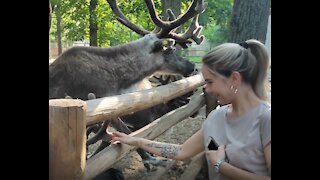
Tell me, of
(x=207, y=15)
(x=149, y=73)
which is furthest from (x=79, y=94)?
(x=207, y=15)

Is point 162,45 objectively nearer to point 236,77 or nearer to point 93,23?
point 236,77

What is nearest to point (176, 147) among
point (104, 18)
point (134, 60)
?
point (134, 60)

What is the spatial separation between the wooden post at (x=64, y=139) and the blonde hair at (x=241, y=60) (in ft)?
2.58

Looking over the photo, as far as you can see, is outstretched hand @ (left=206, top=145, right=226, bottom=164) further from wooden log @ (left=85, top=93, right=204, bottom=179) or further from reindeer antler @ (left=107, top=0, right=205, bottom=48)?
reindeer antler @ (left=107, top=0, right=205, bottom=48)

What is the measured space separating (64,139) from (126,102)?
4.01 feet

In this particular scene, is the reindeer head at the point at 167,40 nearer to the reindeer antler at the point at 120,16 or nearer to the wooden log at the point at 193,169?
the reindeer antler at the point at 120,16

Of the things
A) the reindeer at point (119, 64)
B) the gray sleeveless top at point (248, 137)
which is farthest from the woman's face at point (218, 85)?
the reindeer at point (119, 64)

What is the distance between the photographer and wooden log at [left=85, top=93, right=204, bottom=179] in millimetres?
2697

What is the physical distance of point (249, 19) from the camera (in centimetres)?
633

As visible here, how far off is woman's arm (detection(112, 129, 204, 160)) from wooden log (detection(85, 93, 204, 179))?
0.70ft

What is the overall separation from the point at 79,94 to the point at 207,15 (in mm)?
15822
